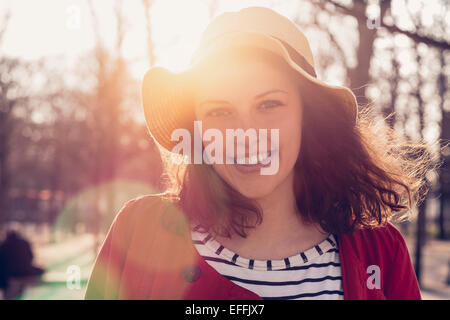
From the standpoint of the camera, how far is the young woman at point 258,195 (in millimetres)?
1722

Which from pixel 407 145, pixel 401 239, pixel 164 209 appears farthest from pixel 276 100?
pixel 407 145

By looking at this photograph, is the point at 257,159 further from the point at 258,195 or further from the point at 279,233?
the point at 279,233

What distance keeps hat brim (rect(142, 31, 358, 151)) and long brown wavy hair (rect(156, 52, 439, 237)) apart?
78 millimetres

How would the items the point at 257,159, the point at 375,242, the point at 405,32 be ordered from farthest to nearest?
the point at 405,32 < the point at 375,242 < the point at 257,159

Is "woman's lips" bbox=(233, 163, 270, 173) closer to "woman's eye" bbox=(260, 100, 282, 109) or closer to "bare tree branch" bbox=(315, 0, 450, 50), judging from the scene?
"woman's eye" bbox=(260, 100, 282, 109)

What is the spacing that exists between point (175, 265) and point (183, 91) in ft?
2.50

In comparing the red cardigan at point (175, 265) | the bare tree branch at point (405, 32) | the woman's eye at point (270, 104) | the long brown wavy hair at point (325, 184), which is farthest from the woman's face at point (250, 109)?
the bare tree branch at point (405, 32)

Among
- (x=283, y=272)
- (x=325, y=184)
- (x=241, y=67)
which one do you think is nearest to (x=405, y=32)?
(x=325, y=184)

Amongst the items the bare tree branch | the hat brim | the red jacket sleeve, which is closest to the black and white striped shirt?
the red jacket sleeve

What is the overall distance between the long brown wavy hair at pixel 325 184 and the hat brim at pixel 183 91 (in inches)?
3.1

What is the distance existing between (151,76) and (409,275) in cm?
130

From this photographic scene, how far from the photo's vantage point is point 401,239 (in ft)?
6.34

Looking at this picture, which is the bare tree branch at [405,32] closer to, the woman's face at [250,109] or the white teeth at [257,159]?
the woman's face at [250,109]

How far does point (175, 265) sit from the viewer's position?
1.73m
